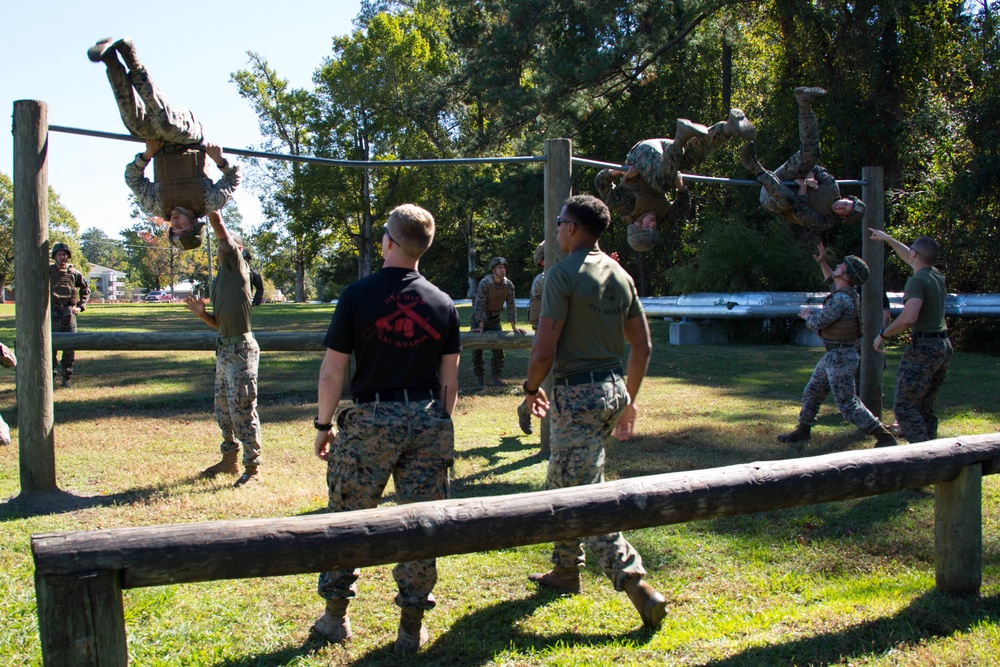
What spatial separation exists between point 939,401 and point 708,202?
14.9m

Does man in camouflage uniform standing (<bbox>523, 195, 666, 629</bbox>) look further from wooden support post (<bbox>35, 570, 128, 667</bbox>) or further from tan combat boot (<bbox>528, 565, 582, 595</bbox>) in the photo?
wooden support post (<bbox>35, 570, 128, 667</bbox>)

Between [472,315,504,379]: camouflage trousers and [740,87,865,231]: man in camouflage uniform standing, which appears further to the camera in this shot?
[472,315,504,379]: camouflage trousers

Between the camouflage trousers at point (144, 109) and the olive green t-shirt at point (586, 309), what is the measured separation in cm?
298

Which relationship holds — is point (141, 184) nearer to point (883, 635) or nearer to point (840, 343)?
point (883, 635)

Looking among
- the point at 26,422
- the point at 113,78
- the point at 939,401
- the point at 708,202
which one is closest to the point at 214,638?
the point at 26,422

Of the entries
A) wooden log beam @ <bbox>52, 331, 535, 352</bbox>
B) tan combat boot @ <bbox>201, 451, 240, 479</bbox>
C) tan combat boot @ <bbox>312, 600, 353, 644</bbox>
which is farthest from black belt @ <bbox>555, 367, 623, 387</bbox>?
wooden log beam @ <bbox>52, 331, 535, 352</bbox>

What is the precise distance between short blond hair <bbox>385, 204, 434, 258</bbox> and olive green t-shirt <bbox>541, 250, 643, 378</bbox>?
2.60 ft

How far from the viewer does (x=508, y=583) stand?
4.83m

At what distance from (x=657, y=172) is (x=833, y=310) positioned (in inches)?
104

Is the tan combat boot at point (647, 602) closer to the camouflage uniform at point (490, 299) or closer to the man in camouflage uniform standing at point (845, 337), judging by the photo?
the man in camouflage uniform standing at point (845, 337)

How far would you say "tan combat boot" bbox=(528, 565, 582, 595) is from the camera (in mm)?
4637

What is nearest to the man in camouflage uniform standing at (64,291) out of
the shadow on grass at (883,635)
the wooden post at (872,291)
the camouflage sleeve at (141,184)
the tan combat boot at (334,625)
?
the camouflage sleeve at (141,184)

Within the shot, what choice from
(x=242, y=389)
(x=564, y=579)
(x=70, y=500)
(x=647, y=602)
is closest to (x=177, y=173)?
(x=242, y=389)

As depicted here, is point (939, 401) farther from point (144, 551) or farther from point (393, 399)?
point (144, 551)
